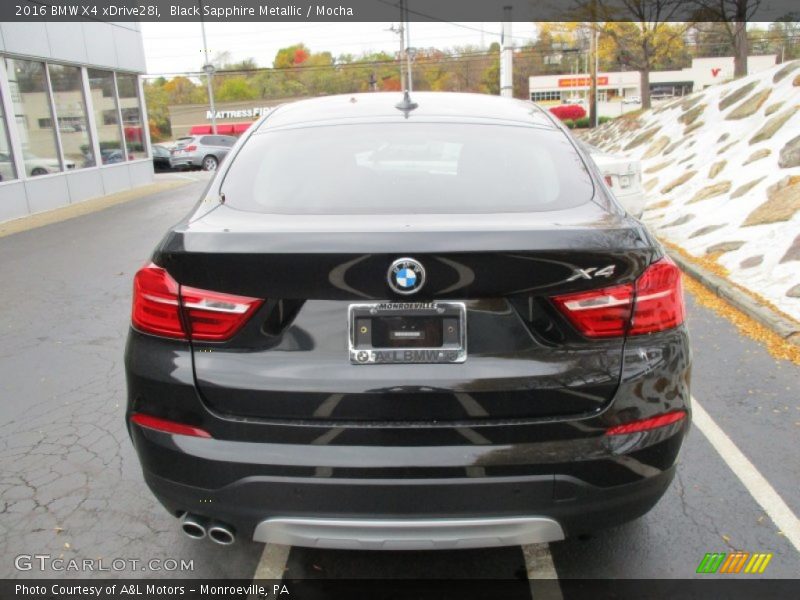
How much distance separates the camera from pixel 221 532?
222cm

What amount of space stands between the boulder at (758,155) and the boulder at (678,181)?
1.17m

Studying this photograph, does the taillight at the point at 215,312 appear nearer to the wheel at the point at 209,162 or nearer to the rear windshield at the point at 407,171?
the rear windshield at the point at 407,171

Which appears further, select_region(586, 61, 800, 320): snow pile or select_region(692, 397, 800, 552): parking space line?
select_region(586, 61, 800, 320): snow pile

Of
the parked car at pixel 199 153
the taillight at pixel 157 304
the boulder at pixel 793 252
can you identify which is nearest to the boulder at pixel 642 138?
the boulder at pixel 793 252

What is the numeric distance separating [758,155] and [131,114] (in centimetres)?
1831

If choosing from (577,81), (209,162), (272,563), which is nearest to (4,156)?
(272,563)

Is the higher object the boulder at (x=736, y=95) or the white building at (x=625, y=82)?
the white building at (x=625, y=82)

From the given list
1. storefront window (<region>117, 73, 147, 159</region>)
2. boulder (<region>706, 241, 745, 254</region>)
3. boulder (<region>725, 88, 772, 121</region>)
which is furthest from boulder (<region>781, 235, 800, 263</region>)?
storefront window (<region>117, 73, 147, 159</region>)

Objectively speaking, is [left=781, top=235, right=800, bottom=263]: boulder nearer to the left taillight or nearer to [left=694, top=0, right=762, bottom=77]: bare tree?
the left taillight

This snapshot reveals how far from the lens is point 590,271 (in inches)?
81.0

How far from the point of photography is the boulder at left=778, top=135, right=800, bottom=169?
8.89m

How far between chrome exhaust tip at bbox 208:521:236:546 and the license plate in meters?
0.72

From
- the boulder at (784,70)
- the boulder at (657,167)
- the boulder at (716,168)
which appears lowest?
the boulder at (657,167)

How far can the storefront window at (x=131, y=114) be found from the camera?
20.7m
